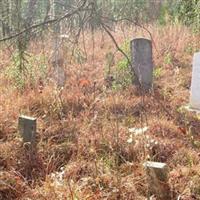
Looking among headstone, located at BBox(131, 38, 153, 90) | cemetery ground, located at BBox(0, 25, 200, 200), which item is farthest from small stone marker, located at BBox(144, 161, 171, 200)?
headstone, located at BBox(131, 38, 153, 90)

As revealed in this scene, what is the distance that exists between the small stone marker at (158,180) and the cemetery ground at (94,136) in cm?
8

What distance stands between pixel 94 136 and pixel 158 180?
1.23m

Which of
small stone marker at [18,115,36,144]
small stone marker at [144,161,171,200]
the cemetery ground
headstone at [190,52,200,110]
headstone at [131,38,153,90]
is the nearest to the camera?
small stone marker at [144,161,171,200]

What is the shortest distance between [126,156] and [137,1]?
1065 cm

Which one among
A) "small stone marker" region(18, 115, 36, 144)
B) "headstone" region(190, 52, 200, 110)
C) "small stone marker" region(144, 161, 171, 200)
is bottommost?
"small stone marker" region(144, 161, 171, 200)

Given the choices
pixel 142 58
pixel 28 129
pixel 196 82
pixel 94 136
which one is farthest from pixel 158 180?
pixel 142 58

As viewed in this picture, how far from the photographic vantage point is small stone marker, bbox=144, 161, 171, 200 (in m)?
Result: 3.56

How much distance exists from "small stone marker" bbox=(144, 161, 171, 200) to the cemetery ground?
0.08 m

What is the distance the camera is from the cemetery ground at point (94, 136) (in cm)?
378

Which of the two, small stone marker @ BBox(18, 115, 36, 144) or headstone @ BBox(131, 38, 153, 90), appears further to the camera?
headstone @ BBox(131, 38, 153, 90)

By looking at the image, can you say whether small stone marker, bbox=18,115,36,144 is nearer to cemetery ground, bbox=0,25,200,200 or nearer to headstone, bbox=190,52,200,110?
cemetery ground, bbox=0,25,200,200

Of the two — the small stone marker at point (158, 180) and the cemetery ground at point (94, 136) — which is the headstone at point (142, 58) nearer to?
the cemetery ground at point (94, 136)

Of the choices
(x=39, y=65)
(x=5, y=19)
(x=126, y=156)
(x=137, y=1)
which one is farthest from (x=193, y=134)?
(x=137, y=1)

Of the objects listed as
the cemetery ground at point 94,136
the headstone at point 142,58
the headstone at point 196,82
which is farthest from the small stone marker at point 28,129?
the headstone at point 142,58
